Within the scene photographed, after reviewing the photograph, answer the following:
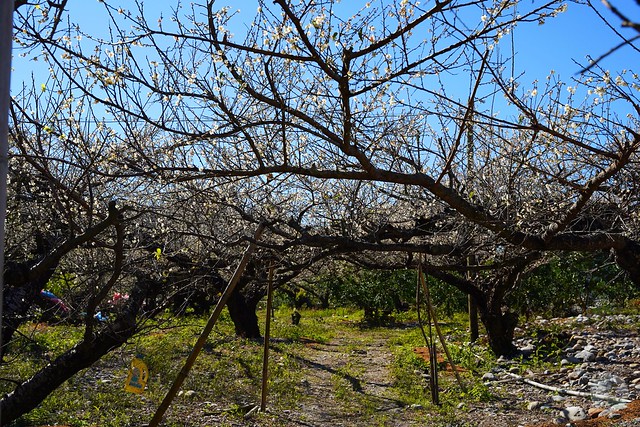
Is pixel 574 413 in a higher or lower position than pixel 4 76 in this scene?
lower

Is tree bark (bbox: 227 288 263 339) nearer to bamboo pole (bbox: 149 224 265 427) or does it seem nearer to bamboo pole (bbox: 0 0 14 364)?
bamboo pole (bbox: 149 224 265 427)

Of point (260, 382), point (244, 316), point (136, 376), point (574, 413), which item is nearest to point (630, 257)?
point (574, 413)

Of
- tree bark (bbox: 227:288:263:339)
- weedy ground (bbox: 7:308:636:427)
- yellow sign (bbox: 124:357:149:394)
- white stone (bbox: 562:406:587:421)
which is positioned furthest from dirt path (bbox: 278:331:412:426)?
yellow sign (bbox: 124:357:149:394)

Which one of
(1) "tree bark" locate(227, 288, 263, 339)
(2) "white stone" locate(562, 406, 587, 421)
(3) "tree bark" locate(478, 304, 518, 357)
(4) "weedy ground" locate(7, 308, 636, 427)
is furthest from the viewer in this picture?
(1) "tree bark" locate(227, 288, 263, 339)

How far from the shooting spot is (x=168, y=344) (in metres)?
12.4

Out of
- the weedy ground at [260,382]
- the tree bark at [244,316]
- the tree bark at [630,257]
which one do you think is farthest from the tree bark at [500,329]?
the tree bark at [244,316]

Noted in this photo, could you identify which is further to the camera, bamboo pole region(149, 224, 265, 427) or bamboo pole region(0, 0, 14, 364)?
bamboo pole region(149, 224, 265, 427)

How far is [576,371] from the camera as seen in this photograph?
31.4 ft

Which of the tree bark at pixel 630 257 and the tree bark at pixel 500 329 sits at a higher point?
the tree bark at pixel 630 257

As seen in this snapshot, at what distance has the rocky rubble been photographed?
25.5ft

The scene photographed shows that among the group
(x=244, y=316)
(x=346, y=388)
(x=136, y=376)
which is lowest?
(x=346, y=388)

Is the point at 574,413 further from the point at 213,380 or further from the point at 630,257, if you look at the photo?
the point at 213,380

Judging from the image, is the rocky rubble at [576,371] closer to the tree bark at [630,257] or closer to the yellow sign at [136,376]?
the tree bark at [630,257]

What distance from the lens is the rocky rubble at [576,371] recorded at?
776 cm
